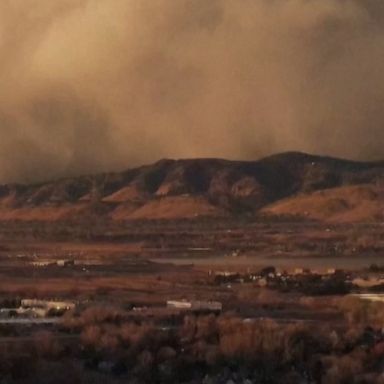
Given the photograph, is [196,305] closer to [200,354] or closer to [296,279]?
[200,354]

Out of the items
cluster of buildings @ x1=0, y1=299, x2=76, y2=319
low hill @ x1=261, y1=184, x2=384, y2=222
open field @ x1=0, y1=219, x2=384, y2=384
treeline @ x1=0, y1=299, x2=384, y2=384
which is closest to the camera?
treeline @ x1=0, y1=299, x2=384, y2=384

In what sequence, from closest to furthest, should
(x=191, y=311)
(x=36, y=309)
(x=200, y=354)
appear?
(x=200, y=354), (x=191, y=311), (x=36, y=309)

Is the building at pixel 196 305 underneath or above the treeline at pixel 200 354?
above

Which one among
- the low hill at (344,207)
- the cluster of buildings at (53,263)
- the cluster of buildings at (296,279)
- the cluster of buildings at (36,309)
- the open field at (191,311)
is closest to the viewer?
the open field at (191,311)

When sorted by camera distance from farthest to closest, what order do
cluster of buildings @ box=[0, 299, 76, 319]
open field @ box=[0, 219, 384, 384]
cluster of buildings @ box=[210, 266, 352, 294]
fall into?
cluster of buildings @ box=[210, 266, 352, 294], cluster of buildings @ box=[0, 299, 76, 319], open field @ box=[0, 219, 384, 384]

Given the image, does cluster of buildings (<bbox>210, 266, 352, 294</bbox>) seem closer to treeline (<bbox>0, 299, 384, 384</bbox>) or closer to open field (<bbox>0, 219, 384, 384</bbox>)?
open field (<bbox>0, 219, 384, 384</bbox>)

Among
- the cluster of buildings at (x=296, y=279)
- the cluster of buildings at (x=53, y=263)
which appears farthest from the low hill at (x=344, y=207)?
the cluster of buildings at (x=296, y=279)

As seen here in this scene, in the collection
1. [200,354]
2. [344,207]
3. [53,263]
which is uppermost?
[344,207]

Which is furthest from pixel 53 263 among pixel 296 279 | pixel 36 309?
pixel 36 309

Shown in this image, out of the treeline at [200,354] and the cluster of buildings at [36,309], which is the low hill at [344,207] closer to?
the cluster of buildings at [36,309]

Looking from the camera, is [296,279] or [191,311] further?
[296,279]

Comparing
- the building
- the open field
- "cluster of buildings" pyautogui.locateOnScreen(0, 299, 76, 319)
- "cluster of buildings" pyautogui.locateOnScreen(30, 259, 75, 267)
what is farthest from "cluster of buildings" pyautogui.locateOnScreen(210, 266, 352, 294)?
"cluster of buildings" pyautogui.locateOnScreen(30, 259, 75, 267)
